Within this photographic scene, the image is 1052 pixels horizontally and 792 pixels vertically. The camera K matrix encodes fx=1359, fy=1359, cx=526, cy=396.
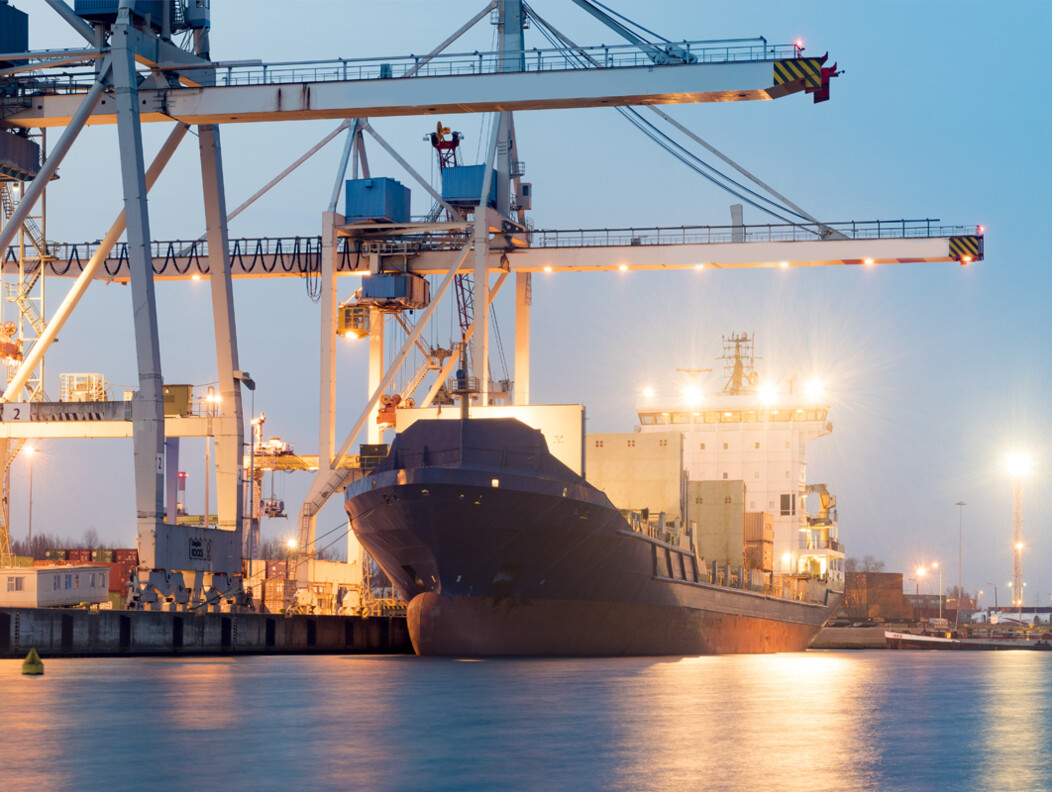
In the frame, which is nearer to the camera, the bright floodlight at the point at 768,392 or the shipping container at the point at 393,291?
the shipping container at the point at 393,291

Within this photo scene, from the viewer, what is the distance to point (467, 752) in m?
14.4

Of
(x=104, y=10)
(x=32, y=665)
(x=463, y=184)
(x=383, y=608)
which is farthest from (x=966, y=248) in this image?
(x=32, y=665)

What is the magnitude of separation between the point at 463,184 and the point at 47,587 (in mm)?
19187

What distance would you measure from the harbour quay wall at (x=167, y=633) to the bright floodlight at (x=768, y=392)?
2058 centimetres

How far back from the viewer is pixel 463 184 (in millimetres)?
45875

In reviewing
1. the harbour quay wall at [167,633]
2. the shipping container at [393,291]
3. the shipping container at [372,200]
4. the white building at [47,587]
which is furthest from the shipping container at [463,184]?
the white building at [47,587]

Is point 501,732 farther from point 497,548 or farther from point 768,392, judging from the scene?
point 768,392

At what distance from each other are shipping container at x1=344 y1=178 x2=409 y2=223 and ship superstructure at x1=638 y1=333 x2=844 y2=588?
14383mm

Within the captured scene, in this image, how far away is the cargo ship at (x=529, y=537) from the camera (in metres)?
32.0

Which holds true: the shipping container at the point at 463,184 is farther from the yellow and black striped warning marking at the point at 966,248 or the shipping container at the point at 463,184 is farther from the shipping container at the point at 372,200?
the yellow and black striped warning marking at the point at 966,248

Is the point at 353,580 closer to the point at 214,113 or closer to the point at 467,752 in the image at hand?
the point at 214,113

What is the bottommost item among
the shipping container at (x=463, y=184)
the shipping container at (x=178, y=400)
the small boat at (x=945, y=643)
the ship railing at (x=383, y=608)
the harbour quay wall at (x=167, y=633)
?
the small boat at (x=945, y=643)

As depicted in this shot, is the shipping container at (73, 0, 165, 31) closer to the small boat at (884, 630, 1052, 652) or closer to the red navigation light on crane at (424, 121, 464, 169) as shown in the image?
the red navigation light on crane at (424, 121, 464, 169)

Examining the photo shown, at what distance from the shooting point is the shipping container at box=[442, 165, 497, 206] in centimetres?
4572
